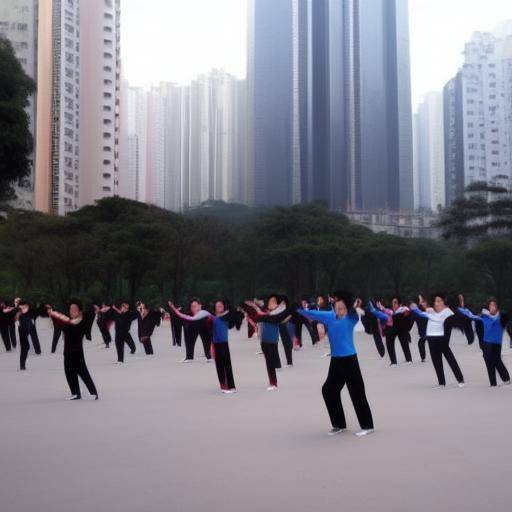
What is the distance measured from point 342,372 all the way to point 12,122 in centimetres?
1761

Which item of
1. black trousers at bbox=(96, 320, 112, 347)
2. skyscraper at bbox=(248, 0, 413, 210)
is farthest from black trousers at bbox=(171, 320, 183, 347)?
skyscraper at bbox=(248, 0, 413, 210)

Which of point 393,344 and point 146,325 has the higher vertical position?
point 146,325

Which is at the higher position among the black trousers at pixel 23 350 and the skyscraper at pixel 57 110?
the skyscraper at pixel 57 110

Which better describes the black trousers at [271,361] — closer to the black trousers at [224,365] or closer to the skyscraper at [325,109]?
the black trousers at [224,365]

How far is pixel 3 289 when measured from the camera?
54188 millimetres

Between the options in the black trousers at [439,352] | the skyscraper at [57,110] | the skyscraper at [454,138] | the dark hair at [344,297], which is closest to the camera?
the dark hair at [344,297]

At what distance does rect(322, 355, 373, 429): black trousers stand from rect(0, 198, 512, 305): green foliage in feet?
138

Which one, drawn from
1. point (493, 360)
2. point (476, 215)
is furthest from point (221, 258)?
point (493, 360)

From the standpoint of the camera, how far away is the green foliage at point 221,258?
52.4 meters

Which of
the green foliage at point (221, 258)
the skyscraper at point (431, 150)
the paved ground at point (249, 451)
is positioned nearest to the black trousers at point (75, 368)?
the paved ground at point (249, 451)

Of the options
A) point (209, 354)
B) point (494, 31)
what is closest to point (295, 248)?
point (209, 354)

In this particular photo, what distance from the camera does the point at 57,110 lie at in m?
90.7

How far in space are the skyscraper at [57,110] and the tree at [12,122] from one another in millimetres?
65428

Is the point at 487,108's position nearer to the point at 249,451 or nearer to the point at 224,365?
the point at 224,365
